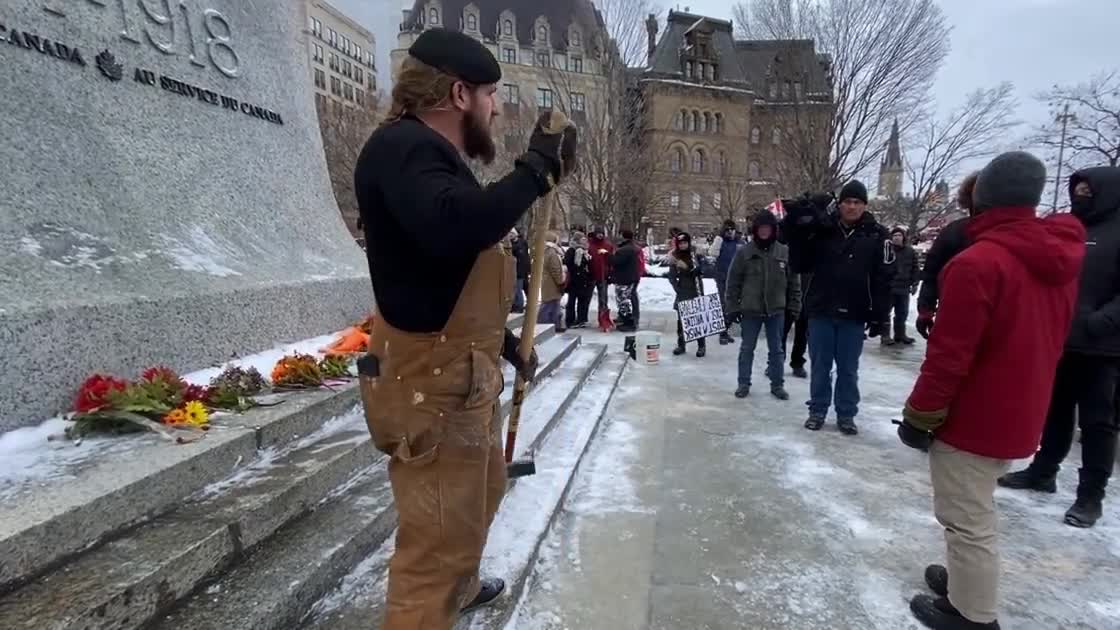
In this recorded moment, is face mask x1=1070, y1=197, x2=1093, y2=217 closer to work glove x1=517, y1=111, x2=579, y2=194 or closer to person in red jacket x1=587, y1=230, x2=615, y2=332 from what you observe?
work glove x1=517, y1=111, x2=579, y2=194

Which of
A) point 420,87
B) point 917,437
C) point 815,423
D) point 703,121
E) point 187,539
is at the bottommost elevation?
point 815,423

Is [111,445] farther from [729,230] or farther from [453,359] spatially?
[729,230]

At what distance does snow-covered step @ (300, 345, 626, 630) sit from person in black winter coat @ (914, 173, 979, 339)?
314 centimetres

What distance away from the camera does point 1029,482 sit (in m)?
4.02

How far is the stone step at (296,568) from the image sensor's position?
204 centimetres

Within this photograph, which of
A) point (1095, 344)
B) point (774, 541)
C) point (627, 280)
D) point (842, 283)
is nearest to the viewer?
point (774, 541)

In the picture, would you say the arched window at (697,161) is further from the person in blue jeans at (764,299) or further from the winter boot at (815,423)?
the winter boot at (815,423)

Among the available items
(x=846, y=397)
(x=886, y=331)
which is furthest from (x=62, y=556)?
(x=886, y=331)

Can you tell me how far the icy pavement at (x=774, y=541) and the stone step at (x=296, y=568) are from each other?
0.81 metres

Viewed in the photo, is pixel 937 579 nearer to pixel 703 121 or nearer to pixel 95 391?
pixel 95 391

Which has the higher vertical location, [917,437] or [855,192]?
[855,192]

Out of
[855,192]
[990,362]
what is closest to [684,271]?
[855,192]

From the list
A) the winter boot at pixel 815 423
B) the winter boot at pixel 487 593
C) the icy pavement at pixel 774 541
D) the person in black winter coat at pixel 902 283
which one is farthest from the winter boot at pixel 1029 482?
the person in black winter coat at pixel 902 283

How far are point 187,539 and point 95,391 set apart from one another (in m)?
1.18
